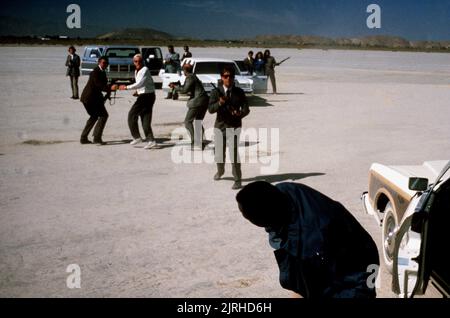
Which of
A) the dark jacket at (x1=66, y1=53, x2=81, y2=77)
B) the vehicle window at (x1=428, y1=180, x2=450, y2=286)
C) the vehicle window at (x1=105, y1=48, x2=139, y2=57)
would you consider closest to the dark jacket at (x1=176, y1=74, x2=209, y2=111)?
the vehicle window at (x1=428, y1=180, x2=450, y2=286)

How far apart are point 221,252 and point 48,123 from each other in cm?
973

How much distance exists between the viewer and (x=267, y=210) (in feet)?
→ 8.30

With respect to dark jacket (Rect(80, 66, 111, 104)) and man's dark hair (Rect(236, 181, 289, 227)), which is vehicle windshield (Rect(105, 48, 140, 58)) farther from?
man's dark hair (Rect(236, 181, 289, 227))

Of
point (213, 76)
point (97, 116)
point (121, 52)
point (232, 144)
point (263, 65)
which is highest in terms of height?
point (121, 52)

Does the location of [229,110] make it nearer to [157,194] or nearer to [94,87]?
[157,194]

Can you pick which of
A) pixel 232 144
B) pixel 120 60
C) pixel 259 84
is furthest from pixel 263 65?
pixel 232 144

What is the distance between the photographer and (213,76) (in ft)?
60.2

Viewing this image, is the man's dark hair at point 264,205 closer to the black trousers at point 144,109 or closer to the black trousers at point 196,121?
the black trousers at point 196,121

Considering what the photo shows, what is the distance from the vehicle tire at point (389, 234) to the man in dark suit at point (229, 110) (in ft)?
9.35

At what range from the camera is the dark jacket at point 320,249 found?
8.47 ft

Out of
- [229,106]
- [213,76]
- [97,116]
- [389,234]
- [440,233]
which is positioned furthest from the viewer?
[213,76]

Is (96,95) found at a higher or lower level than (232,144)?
higher

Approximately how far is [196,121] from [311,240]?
8698 millimetres

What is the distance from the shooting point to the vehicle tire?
5.17 metres
